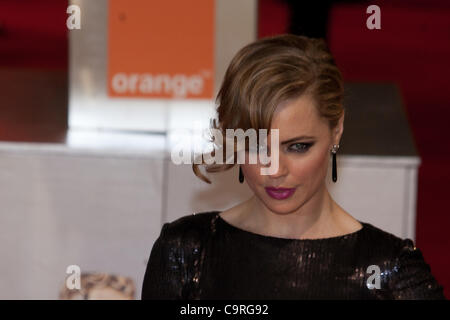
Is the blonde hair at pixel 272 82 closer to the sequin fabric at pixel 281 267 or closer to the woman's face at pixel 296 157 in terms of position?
the woman's face at pixel 296 157

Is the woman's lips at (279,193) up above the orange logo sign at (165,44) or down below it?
below

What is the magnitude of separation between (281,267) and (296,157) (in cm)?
19

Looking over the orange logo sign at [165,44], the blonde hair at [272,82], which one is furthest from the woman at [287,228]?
the orange logo sign at [165,44]

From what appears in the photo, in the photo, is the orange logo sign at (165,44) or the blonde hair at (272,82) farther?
the orange logo sign at (165,44)

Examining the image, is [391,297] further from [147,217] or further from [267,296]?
[147,217]

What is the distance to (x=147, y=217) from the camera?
2.53 metres

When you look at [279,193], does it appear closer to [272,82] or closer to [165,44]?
[272,82]

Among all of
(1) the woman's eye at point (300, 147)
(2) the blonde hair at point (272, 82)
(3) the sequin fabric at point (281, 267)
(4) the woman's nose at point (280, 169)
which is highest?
(2) the blonde hair at point (272, 82)

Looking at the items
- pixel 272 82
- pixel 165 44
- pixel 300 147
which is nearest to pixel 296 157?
pixel 300 147

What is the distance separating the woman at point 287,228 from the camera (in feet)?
4.55

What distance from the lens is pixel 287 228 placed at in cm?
151

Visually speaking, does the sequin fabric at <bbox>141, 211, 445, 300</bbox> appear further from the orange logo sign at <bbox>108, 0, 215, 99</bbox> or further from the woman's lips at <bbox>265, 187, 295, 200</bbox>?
the orange logo sign at <bbox>108, 0, 215, 99</bbox>

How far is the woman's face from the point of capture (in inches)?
54.7

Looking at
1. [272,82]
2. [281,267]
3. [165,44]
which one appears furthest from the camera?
[165,44]
